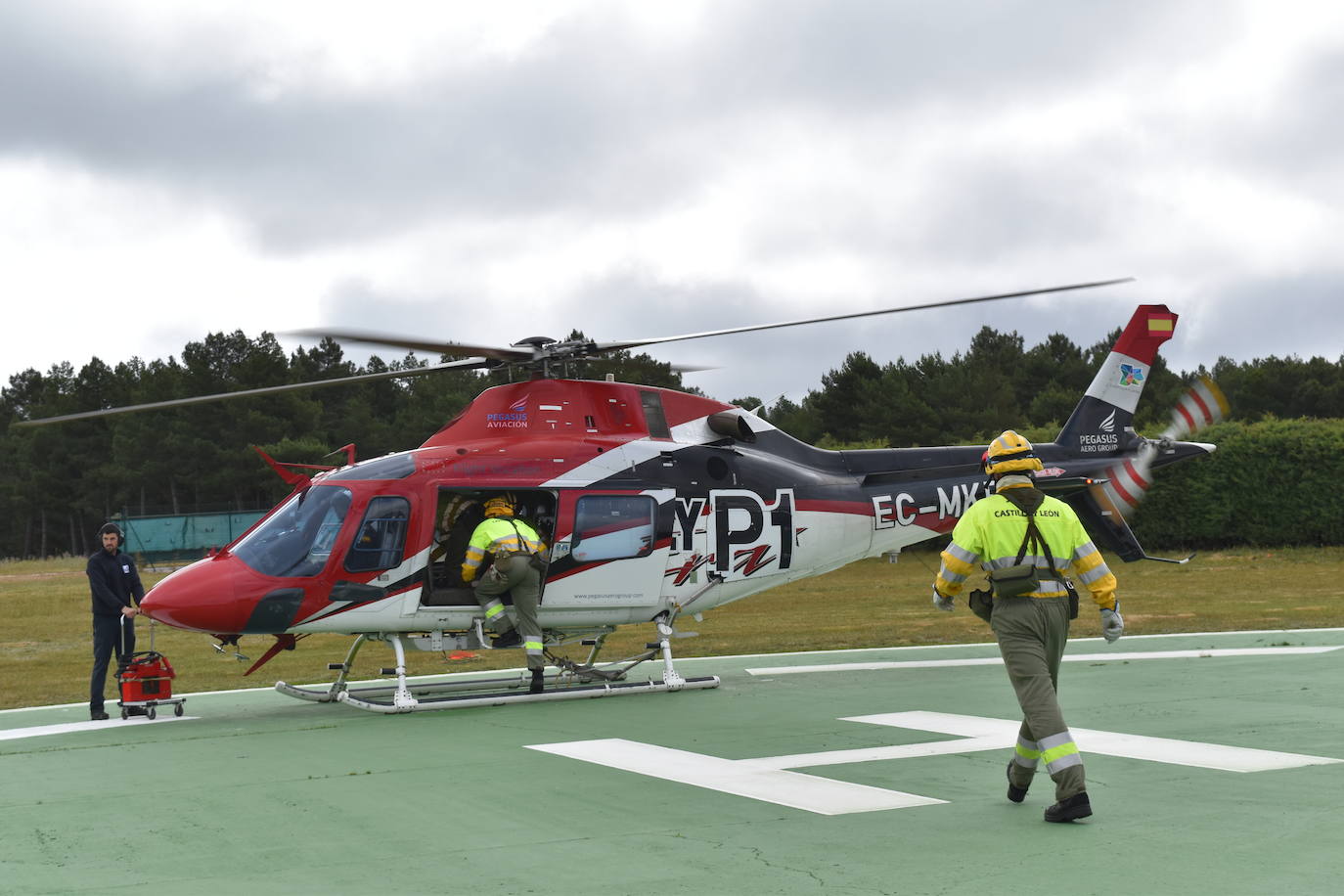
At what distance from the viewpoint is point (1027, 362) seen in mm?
76062

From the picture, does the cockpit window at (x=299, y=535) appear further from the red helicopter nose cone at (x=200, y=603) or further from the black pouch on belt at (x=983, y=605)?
the black pouch on belt at (x=983, y=605)

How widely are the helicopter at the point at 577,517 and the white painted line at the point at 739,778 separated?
3.00 meters

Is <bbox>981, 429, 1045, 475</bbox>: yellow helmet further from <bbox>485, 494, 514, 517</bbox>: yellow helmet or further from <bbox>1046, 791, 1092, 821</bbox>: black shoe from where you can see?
<bbox>485, 494, 514, 517</bbox>: yellow helmet

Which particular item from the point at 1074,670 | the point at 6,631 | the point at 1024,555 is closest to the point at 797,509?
the point at 1074,670

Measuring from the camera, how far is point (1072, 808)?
6.45m

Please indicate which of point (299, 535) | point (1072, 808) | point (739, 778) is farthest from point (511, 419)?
point (1072, 808)

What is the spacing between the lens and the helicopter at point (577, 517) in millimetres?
11734

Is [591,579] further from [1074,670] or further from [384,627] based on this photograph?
[1074,670]

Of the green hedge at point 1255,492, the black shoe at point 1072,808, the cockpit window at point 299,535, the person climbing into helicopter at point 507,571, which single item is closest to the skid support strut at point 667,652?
the person climbing into helicopter at point 507,571

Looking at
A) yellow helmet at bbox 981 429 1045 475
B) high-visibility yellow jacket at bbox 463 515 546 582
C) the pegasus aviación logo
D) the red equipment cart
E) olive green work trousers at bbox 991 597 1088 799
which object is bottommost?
the red equipment cart

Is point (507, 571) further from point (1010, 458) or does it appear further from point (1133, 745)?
point (1010, 458)

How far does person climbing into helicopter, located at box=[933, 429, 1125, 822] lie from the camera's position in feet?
22.5

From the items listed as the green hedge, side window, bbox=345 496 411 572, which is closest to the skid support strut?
side window, bbox=345 496 411 572

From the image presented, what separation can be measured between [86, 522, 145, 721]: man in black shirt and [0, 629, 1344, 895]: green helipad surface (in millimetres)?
481
